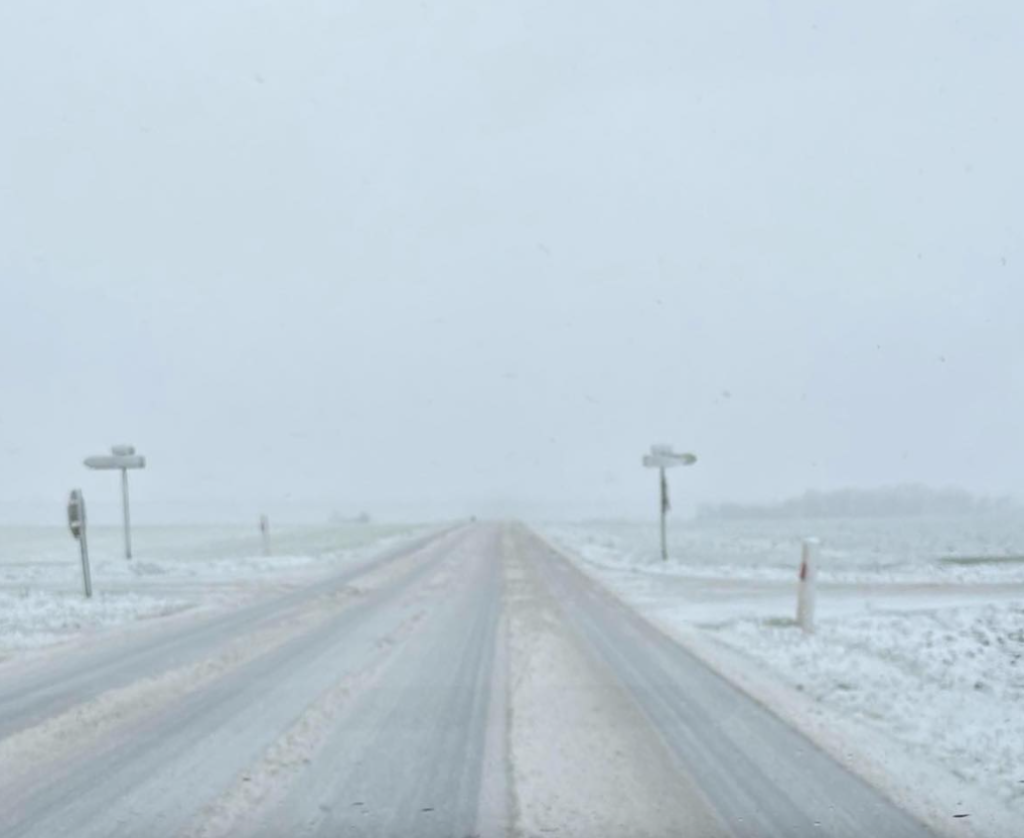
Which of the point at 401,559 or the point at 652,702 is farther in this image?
the point at 401,559

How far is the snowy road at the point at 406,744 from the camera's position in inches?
267

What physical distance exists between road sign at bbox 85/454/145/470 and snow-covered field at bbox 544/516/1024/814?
45.9ft

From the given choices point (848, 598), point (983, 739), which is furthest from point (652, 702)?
point (848, 598)

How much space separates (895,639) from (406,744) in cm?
841

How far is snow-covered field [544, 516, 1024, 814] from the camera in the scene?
30.6ft

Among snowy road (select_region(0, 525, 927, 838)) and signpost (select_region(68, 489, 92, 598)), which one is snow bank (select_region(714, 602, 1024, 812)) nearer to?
snowy road (select_region(0, 525, 927, 838))

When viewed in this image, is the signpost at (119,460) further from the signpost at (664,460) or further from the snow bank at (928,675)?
the snow bank at (928,675)

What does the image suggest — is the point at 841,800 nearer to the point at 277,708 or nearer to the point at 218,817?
the point at 218,817

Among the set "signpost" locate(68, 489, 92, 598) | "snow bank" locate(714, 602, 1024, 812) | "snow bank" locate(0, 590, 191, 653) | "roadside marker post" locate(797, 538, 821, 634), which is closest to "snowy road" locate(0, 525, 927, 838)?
"snow bank" locate(714, 602, 1024, 812)

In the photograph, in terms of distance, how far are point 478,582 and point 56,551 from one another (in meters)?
34.0

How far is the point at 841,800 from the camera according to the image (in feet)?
23.8

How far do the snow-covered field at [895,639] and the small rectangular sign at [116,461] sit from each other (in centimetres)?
1398

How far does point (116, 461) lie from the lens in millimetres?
35531

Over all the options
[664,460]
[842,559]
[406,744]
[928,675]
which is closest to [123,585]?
[664,460]
